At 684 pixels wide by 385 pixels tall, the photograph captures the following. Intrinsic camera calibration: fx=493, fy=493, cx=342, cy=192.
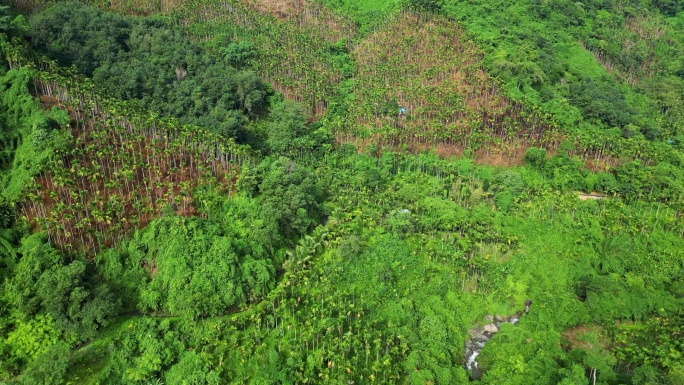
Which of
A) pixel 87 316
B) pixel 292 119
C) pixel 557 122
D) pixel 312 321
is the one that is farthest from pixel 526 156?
pixel 87 316

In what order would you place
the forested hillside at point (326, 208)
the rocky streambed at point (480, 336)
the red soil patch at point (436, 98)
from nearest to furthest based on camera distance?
the forested hillside at point (326, 208) < the rocky streambed at point (480, 336) < the red soil patch at point (436, 98)

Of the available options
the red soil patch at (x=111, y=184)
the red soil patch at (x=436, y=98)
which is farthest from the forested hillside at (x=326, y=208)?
the red soil patch at (x=436, y=98)

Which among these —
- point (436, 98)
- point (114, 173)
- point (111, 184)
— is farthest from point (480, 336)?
point (436, 98)

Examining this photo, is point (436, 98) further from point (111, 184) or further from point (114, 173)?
point (111, 184)

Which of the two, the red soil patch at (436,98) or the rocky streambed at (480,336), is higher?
the red soil patch at (436,98)

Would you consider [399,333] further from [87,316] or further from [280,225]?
[87,316]

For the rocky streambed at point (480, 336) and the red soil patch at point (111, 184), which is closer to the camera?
the rocky streambed at point (480, 336)

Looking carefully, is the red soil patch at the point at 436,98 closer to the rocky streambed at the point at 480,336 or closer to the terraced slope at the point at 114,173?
the terraced slope at the point at 114,173
